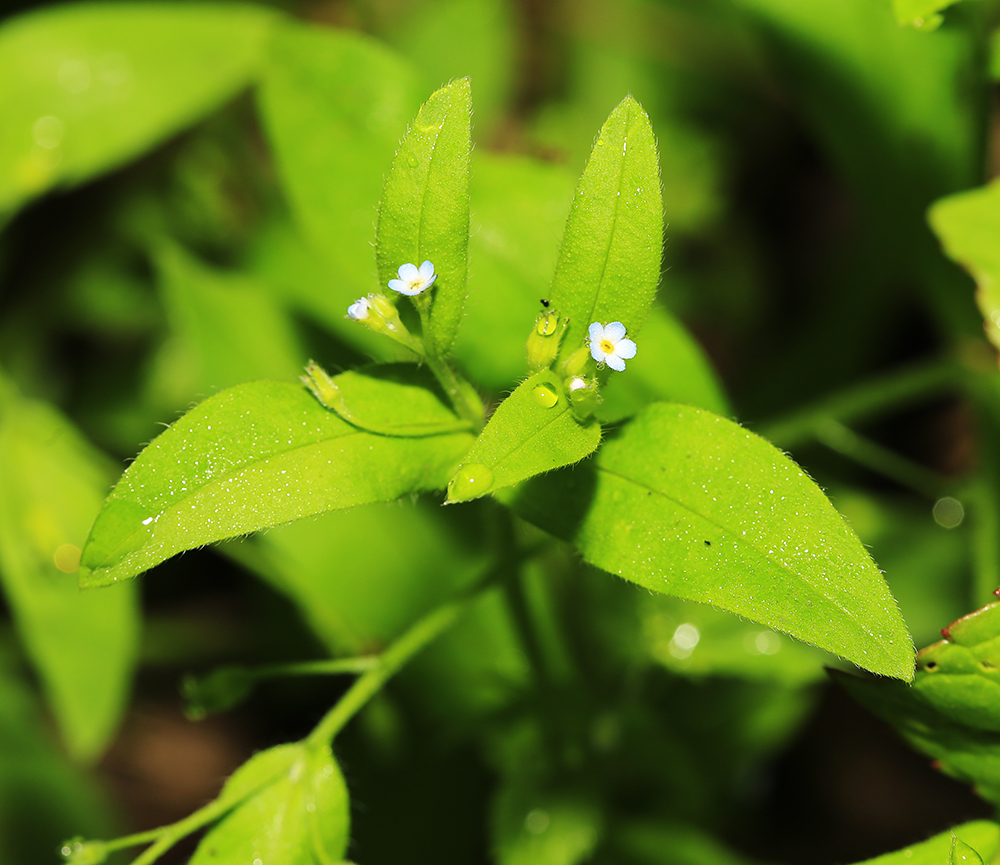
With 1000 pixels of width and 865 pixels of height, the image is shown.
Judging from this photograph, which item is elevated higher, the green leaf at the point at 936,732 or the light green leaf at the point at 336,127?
the light green leaf at the point at 336,127

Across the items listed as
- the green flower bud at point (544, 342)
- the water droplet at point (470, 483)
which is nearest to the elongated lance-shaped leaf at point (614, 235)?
the green flower bud at point (544, 342)

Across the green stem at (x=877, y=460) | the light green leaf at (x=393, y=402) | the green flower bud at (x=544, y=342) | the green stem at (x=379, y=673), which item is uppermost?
the green flower bud at (x=544, y=342)

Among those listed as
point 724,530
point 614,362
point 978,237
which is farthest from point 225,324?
point 978,237

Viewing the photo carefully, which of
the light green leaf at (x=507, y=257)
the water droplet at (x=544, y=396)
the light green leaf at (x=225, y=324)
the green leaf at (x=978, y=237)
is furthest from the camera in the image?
the light green leaf at (x=225, y=324)

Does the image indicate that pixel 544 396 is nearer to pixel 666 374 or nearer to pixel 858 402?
pixel 666 374

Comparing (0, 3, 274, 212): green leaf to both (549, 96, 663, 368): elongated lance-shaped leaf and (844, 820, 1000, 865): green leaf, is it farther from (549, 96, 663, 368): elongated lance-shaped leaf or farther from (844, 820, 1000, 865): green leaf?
(844, 820, 1000, 865): green leaf

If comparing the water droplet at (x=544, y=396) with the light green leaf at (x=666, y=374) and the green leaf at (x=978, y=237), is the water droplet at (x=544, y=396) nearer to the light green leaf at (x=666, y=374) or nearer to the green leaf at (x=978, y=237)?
the light green leaf at (x=666, y=374)

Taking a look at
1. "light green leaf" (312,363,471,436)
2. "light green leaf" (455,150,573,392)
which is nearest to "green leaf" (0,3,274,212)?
"light green leaf" (455,150,573,392)
